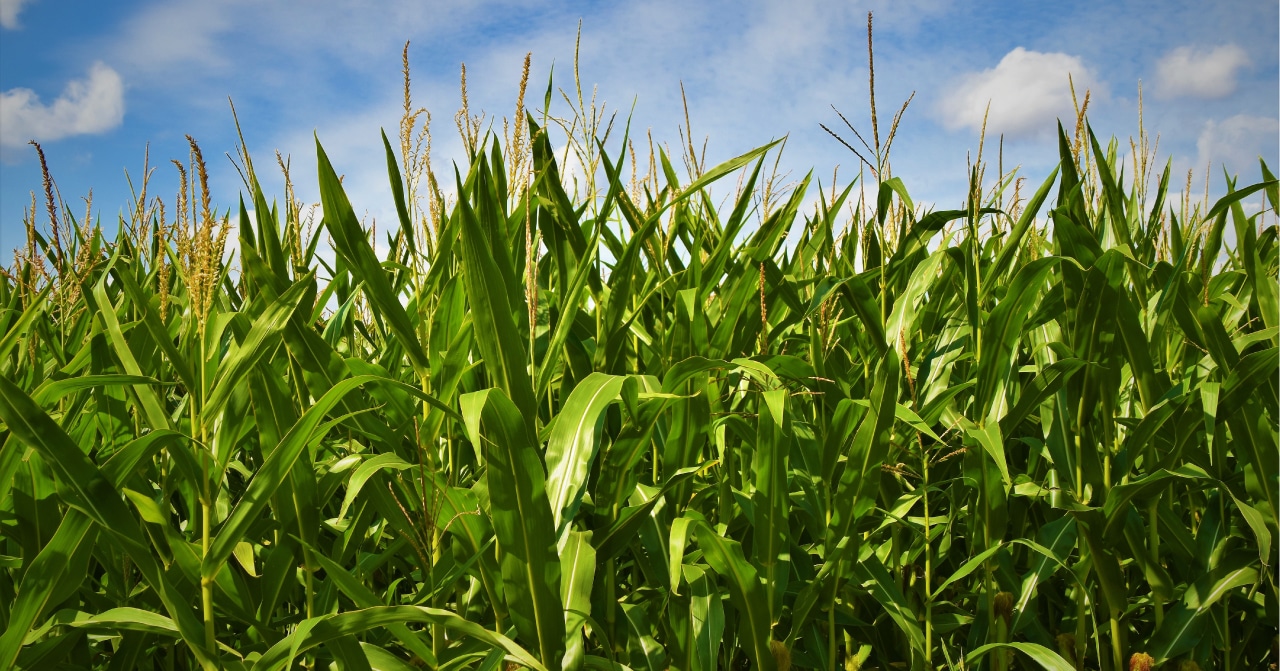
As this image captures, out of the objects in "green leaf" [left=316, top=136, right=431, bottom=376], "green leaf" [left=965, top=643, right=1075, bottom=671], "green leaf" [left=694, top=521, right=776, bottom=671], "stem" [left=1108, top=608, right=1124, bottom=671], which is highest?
"green leaf" [left=316, top=136, right=431, bottom=376]

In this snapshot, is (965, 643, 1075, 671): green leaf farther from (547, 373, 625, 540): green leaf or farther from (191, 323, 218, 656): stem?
(191, 323, 218, 656): stem

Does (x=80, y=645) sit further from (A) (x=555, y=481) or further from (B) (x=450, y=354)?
(A) (x=555, y=481)

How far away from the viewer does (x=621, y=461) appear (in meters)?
1.07

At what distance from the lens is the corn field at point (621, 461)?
93cm

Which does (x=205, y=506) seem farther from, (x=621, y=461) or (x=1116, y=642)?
(x=1116, y=642)

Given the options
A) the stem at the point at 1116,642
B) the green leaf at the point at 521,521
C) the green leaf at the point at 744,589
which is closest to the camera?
the green leaf at the point at 521,521

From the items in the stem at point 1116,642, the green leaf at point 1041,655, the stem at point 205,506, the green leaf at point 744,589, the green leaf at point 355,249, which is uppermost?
the green leaf at point 355,249

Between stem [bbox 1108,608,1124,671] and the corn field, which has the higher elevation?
the corn field

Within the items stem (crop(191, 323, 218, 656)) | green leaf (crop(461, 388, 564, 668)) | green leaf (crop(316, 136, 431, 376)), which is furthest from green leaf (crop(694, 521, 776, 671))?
stem (crop(191, 323, 218, 656))

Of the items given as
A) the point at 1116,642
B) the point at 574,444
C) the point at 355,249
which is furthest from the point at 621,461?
the point at 1116,642

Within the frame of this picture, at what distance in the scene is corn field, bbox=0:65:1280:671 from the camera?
93 cm

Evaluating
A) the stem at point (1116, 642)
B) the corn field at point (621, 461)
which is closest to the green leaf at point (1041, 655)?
the corn field at point (621, 461)

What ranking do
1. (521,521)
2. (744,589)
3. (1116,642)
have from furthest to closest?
(1116,642)
(744,589)
(521,521)

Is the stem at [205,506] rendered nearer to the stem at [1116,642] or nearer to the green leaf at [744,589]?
the green leaf at [744,589]
